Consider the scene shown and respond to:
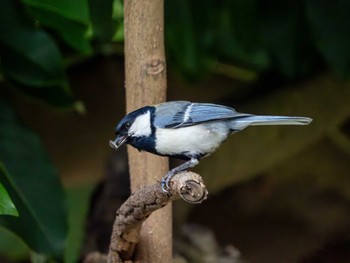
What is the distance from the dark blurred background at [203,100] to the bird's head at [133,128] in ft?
1.36

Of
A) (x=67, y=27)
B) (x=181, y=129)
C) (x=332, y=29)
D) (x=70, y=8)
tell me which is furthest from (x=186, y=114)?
(x=332, y=29)

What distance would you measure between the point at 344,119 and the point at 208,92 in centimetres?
35

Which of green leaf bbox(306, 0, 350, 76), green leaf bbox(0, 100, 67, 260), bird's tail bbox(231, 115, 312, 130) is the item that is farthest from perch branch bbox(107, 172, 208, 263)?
green leaf bbox(306, 0, 350, 76)

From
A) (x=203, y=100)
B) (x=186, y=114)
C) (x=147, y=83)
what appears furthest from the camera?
(x=203, y=100)

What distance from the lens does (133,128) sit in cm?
112

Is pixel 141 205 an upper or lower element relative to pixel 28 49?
lower

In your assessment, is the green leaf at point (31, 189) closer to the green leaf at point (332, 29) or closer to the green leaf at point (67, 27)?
the green leaf at point (67, 27)

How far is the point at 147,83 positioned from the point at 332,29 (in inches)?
22.6

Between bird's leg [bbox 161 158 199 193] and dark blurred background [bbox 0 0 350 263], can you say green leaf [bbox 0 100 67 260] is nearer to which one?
dark blurred background [bbox 0 0 350 263]

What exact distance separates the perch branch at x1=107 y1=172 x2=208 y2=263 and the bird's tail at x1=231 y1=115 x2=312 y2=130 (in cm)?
13

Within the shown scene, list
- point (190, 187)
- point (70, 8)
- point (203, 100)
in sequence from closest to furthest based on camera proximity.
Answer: point (190, 187) < point (70, 8) < point (203, 100)

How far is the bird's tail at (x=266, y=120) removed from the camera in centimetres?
109

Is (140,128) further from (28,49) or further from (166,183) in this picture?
(28,49)

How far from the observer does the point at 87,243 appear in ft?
6.21
